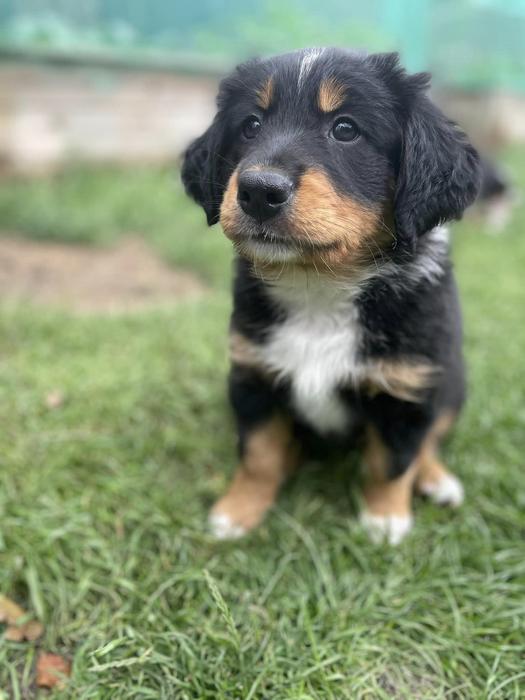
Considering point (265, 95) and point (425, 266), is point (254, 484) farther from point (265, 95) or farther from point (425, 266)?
point (265, 95)

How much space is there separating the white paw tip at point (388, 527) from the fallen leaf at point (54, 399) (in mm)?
1755

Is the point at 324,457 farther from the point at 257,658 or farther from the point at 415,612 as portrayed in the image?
Result: the point at 257,658

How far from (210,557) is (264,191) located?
5.00ft

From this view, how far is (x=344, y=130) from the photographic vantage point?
7.63ft

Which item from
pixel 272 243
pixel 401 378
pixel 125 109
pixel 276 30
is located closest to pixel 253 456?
pixel 401 378

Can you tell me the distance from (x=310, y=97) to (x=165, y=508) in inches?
70.8

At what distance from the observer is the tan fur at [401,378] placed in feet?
8.21

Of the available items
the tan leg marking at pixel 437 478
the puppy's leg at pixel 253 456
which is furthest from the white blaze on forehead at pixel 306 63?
the tan leg marking at pixel 437 478

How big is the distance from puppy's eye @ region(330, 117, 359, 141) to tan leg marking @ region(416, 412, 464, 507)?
136 centimetres

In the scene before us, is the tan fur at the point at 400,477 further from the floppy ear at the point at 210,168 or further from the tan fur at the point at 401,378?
the floppy ear at the point at 210,168

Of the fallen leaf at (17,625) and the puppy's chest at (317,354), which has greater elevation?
the puppy's chest at (317,354)

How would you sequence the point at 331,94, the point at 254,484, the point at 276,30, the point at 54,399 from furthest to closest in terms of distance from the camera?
the point at 276,30, the point at 54,399, the point at 254,484, the point at 331,94

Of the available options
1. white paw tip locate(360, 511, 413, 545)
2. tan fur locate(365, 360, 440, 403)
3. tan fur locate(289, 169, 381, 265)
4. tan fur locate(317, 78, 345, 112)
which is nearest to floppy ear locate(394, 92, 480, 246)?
tan fur locate(289, 169, 381, 265)

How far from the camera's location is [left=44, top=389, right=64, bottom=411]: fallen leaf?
3.54 m
